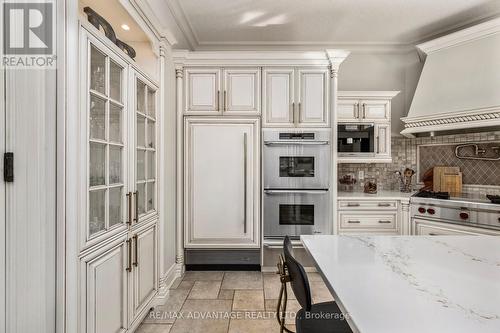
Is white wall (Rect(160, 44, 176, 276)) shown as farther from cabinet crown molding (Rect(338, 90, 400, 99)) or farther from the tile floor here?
cabinet crown molding (Rect(338, 90, 400, 99))

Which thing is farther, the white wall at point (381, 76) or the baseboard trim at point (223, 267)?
the white wall at point (381, 76)

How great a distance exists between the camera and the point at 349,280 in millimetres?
948

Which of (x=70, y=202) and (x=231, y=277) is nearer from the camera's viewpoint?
(x=70, y=202)

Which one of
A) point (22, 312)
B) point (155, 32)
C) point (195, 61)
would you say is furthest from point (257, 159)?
point (22, 312)

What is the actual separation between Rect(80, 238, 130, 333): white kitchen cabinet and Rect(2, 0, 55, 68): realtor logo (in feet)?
3.12

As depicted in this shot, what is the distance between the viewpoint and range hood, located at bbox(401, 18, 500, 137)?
2.70 metres

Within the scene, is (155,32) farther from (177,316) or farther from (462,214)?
(462,214)

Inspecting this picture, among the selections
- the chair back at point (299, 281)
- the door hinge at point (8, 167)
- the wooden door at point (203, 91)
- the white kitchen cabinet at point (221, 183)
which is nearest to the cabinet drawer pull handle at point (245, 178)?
the white kitchen cabinet at point (221, 183)

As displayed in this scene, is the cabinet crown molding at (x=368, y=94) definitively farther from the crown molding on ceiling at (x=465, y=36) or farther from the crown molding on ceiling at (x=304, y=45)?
the crown molding on ceiling at (x=304, y=45)

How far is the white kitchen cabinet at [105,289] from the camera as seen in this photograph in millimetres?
1377

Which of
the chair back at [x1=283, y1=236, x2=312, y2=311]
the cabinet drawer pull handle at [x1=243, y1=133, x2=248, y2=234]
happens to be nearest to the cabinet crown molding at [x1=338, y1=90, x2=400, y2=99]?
the cabinet drawer pull handle at [x1=243, y1=133, x2=248, y2=234]

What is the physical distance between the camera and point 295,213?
118 inches

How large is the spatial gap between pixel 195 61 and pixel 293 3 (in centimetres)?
120

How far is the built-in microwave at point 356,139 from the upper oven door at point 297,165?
1.47 feet
